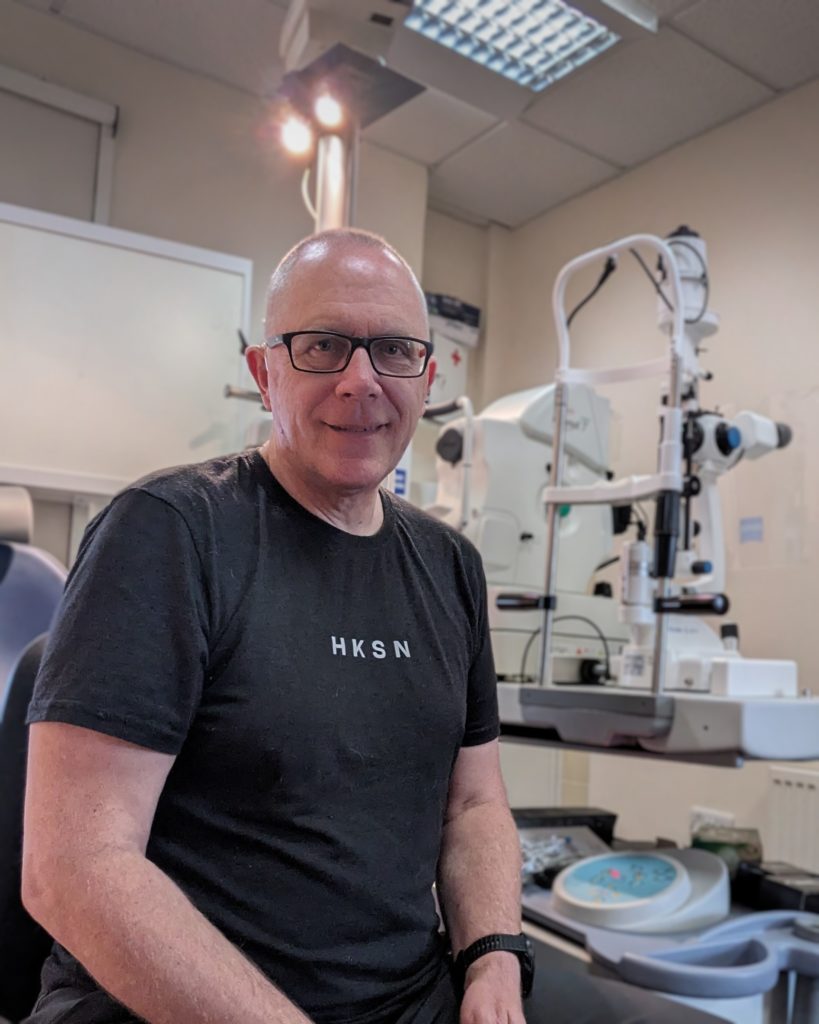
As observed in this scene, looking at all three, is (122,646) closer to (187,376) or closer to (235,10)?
(187,376)

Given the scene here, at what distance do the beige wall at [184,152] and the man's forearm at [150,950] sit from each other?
7.88 ft

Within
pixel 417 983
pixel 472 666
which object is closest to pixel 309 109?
pixel 472 666

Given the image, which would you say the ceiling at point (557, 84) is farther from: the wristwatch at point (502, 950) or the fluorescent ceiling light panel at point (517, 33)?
the wristwatch at point (502, 950)

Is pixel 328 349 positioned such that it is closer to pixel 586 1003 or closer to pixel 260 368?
pixel 260 368

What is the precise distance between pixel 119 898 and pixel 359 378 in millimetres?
544

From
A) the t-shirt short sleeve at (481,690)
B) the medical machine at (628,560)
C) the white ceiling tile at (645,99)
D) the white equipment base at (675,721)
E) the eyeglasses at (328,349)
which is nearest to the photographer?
the eyeglasses at (328,349)

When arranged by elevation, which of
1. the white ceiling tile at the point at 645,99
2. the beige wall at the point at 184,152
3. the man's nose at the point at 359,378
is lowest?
the man's nose at the point at 359,378

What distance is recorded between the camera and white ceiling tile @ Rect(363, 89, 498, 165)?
3018 millimetres

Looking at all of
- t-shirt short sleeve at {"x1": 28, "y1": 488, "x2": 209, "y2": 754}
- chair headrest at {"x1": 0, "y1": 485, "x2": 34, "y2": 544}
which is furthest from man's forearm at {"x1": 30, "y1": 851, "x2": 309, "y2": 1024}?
chair headrest at {"x1": 0, "y1": 485, "x2": 34, "y2": 544}

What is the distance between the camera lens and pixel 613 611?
7.88 feet

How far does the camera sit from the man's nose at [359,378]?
3.14 ft

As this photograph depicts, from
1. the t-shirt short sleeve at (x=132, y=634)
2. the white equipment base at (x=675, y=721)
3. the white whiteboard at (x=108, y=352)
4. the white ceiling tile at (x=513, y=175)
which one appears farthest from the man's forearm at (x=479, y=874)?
the white ceiling tile at (x=513, y=175)

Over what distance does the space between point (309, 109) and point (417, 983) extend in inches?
63.0

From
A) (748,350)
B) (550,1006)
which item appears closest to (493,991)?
(550,1006)
